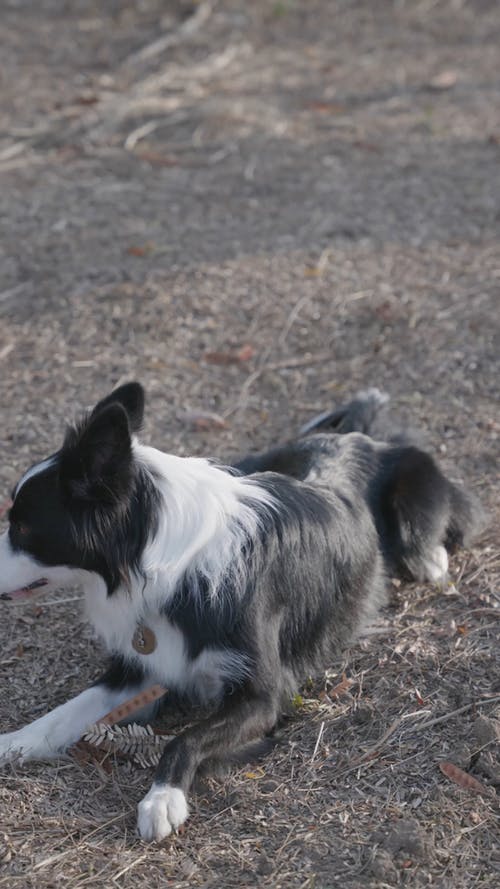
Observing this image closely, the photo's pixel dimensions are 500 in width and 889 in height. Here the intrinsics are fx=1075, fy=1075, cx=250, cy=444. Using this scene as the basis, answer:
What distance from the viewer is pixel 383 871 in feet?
10.6

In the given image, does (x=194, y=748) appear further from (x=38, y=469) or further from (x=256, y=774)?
(x=38, y=469)

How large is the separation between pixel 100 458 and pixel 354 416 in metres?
2.13

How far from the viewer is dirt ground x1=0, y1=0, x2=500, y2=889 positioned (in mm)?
3506

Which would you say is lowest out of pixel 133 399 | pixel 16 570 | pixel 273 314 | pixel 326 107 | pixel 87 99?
pixel 326 107

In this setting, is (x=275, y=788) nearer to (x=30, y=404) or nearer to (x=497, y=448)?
(x=497, y=448)

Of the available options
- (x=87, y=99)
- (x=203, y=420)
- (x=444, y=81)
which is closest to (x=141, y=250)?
(x=203, y=420)

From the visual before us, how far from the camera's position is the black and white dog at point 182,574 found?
3580 millimetres

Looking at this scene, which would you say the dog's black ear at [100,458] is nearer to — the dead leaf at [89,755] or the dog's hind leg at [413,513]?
the dead leaf at [89,755]

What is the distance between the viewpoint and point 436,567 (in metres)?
4.79

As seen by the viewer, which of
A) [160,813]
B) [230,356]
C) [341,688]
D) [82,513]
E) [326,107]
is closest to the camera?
[160,813]

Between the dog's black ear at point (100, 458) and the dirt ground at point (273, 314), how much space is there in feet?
3.37

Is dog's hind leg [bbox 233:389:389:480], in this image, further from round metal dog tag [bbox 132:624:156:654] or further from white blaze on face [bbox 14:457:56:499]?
white blaze on face [bbox 14:457:56:499]

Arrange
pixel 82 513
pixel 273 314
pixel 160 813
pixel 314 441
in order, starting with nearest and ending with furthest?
pixel 160 813
pixel 82 513
pixel 314 441
pixel 273 314

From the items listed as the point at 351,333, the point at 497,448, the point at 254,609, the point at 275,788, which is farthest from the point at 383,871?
the point at 351,333
